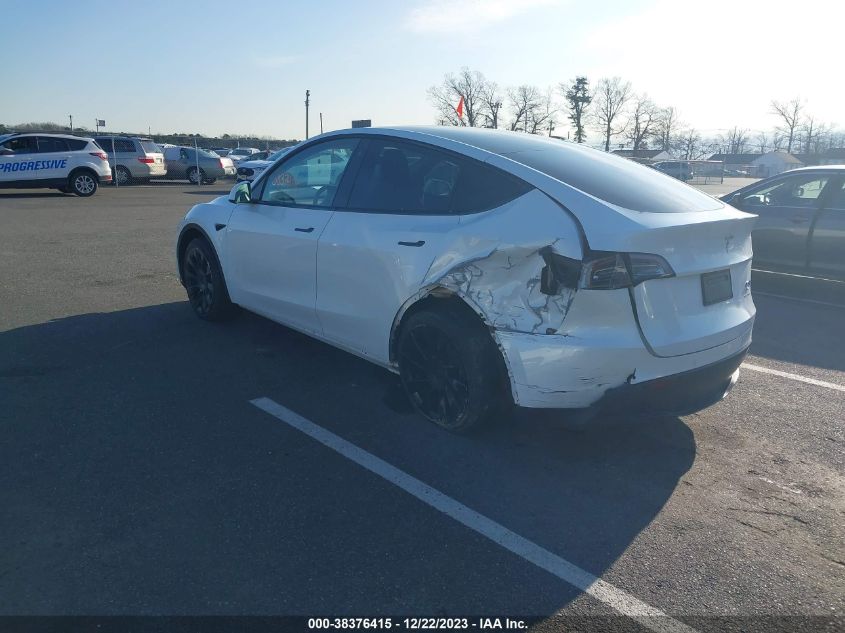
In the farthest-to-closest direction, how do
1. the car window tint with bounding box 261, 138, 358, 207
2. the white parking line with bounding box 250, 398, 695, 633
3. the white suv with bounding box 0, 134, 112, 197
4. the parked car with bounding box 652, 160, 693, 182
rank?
1. the parked car with bounding box 652, 160, 693, 182
2. the white suv with bounding box 0, 134, 112, 197
3. the car window tint with bounding box 261, 138, 358, 207
4. the white parking line with bounding box 250, 398, 695, 633

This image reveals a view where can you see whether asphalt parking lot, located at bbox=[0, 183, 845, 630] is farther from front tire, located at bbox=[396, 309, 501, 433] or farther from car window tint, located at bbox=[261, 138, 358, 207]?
car window tint, located at bbox=[261, 138, 358, 207]

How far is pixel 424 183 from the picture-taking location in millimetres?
4285

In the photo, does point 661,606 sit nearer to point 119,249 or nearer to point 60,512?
point 60,512

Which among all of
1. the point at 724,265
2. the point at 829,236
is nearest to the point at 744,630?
the point at 724,265

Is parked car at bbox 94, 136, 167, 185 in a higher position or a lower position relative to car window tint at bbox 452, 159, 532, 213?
higher

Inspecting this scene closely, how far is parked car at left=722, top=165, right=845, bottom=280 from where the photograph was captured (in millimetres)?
7820

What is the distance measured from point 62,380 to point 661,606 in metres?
4.09

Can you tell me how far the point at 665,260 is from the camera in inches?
137

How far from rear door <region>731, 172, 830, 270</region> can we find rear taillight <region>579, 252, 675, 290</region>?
5598 millimetres

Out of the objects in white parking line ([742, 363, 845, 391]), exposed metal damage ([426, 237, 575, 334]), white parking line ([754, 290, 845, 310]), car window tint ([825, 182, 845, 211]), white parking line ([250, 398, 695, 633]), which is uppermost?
car window tint ([825, 182, 845, 211])

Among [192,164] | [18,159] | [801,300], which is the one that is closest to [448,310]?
[801,300]

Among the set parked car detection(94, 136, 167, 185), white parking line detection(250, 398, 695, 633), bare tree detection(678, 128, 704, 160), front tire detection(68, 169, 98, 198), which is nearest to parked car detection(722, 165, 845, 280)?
white parking line detection(250, 398, 695, 633)

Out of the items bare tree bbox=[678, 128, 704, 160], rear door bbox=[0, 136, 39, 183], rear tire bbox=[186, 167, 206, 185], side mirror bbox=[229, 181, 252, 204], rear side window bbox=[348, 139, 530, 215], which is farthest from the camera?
bare tree bbox=[678, 128, 704, 160]

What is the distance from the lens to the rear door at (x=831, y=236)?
776 centimetres
